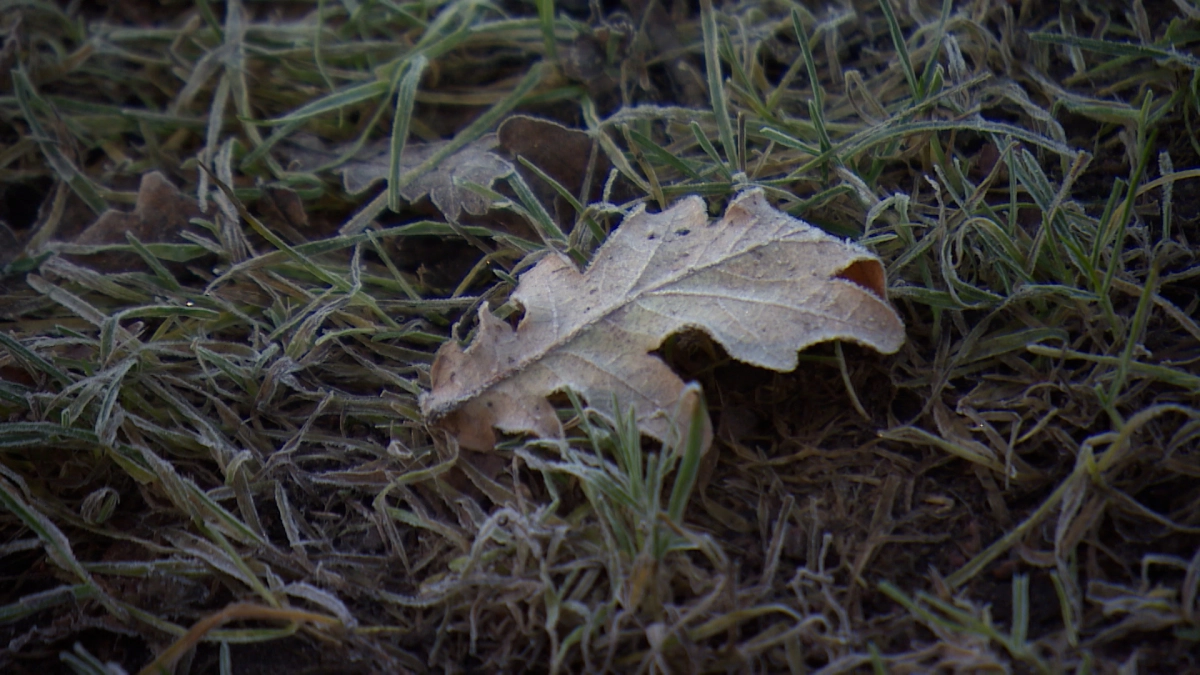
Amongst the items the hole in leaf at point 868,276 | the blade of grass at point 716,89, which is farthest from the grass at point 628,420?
the hole in leaf at point 868,276

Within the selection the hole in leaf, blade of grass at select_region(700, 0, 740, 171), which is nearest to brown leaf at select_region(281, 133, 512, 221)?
blade of grass at select_region(700, 0, 740, 171)

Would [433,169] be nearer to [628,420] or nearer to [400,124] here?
[400,124]

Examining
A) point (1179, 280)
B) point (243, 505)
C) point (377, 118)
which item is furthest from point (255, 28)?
point (1179, 280)

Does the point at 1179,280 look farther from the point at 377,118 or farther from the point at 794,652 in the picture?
the point at 377,118

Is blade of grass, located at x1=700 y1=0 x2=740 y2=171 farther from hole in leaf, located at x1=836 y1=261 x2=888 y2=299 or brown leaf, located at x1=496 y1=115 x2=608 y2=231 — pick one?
hole in leaf, located at x1=836 y1=261 x2=888 y2=299

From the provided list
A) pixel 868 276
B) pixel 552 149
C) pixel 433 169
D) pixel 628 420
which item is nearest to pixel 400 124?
pixel 433 169
